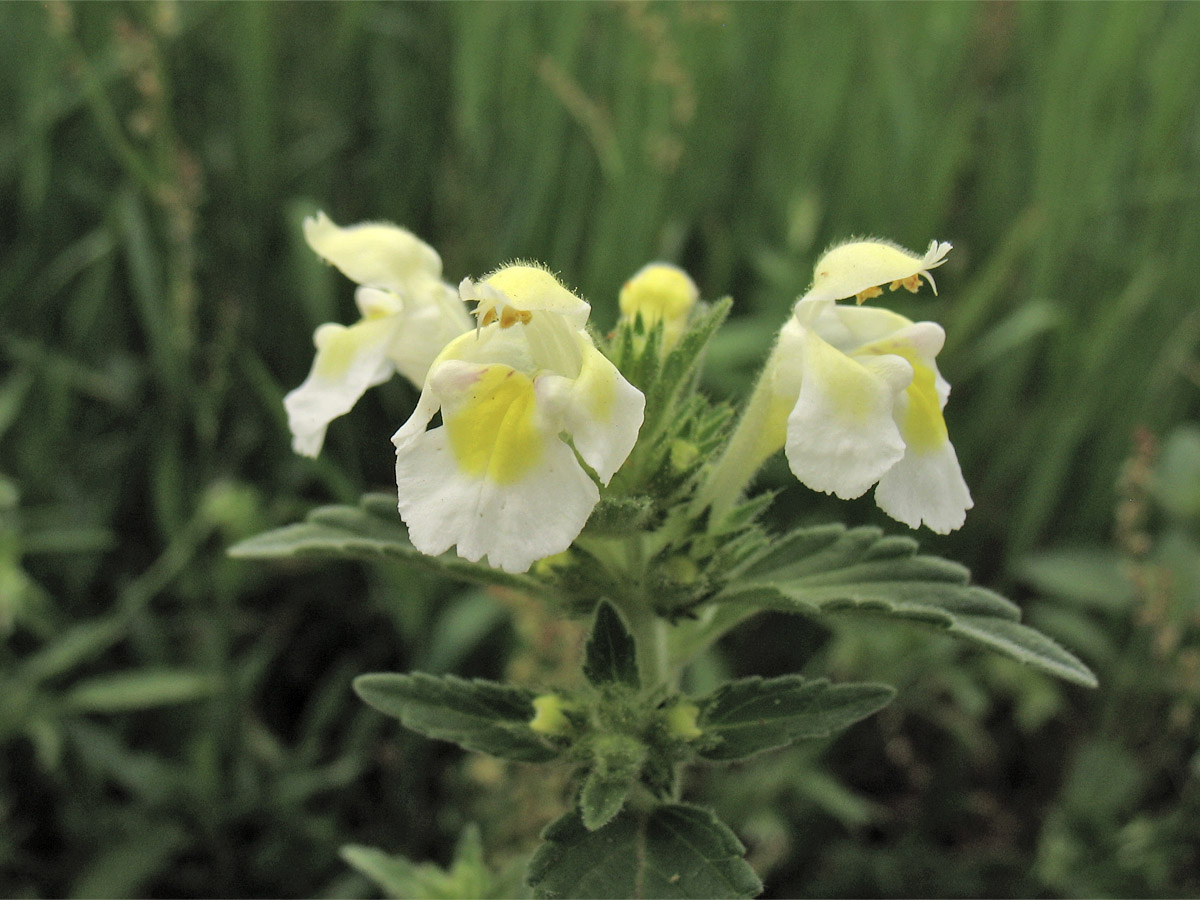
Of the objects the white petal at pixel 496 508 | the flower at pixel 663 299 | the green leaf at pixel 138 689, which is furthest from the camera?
the green leaf at pixel 138 689

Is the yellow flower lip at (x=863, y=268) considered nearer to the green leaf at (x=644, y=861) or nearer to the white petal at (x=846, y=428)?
the white petal at (x=846, y=428)

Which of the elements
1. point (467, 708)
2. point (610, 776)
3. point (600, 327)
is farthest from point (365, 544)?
point (600, 327)

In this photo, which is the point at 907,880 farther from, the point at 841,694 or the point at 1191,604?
the point at 841,694

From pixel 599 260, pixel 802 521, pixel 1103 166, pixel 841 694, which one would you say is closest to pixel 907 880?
pixel 802 521

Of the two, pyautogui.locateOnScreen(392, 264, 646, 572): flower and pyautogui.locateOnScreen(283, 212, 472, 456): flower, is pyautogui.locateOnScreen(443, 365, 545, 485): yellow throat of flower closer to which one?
pyautogui.locateOnScreen(392, 264, 646, 572): flower

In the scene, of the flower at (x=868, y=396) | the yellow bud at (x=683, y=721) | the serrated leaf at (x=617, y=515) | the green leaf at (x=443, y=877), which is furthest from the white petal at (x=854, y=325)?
the green leaf at (x=443, y=877)

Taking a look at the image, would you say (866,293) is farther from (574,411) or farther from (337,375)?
(337,375)

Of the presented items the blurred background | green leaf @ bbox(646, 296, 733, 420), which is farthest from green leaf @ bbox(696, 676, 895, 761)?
the blurred background
